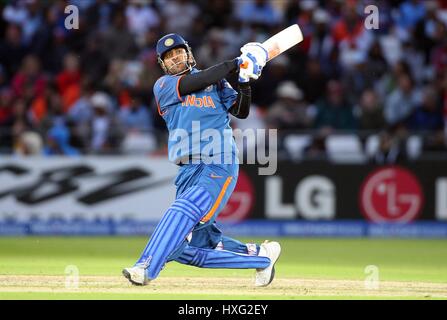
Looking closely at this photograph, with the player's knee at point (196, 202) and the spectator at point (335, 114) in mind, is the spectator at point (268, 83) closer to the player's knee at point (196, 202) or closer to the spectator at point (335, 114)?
the spectator at point (335, 114)

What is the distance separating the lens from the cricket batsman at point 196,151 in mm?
8359

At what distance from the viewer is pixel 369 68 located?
17547 millimetres

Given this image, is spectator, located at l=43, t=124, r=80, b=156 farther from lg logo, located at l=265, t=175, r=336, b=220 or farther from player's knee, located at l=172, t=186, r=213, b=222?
player's knee, located at l=172, t=186, r=213, b=222

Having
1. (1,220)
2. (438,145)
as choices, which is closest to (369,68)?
(438,145)

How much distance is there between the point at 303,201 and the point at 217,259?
7231mm

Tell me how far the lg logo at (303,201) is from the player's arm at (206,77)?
757 cm

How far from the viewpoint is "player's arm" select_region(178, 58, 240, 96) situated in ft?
27.5

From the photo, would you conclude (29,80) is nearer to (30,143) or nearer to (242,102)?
(30,143)
